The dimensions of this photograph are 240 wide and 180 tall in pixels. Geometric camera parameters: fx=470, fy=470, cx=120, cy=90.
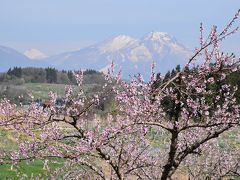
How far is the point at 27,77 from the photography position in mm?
181500

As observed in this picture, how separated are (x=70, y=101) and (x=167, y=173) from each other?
2.09 m

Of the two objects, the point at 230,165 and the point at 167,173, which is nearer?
the point at 167,173

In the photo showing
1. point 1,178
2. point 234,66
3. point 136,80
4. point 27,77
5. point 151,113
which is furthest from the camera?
point 27,77

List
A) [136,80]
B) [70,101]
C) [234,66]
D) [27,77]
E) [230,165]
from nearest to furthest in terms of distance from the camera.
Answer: [234,66]
[136,80]
[70,101]
[230,165]
[27,77]

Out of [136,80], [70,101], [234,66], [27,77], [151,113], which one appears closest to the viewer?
[234,66]

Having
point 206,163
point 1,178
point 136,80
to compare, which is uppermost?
point 136,80

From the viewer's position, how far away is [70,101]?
7.77 m

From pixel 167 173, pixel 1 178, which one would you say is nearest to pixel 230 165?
pixel 167 173

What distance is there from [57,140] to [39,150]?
12.1 inches

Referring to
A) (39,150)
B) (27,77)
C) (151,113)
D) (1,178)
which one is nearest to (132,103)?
(151,113)

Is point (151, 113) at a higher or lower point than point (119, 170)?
higher

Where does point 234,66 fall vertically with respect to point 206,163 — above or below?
above

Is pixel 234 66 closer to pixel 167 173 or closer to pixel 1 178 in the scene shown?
pixel 167 173

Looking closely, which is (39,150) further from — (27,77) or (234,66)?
(27,77)
